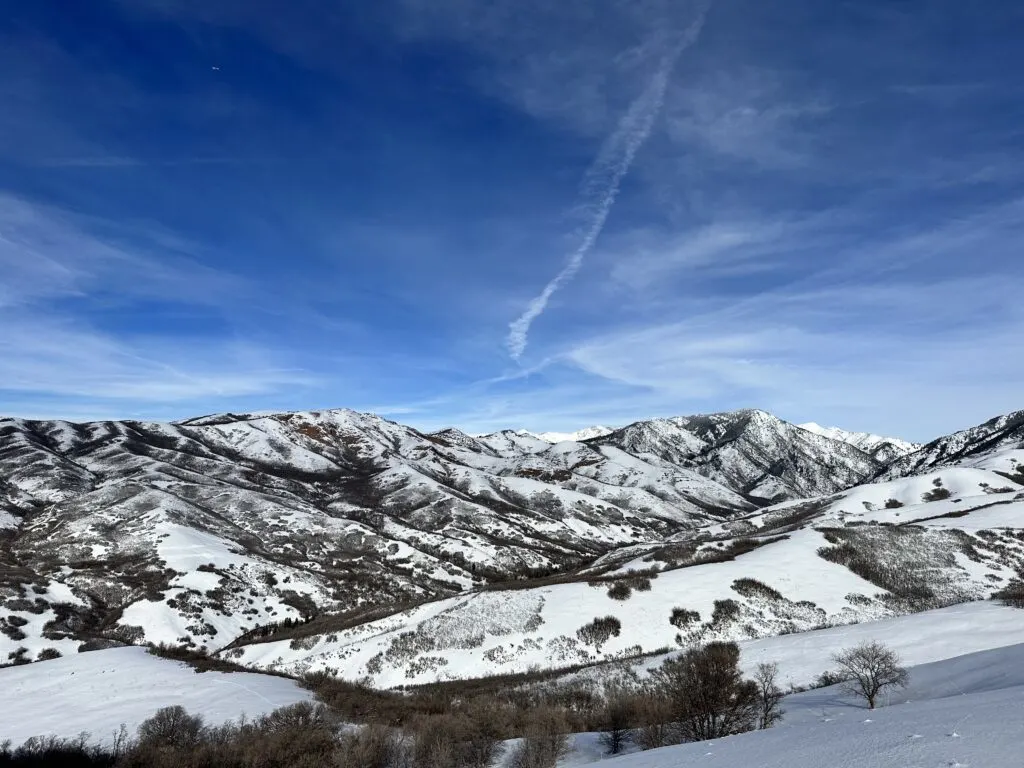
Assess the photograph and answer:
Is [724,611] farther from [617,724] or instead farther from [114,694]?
[114,694]

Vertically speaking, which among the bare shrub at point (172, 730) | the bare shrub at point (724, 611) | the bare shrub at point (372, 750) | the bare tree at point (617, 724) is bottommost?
the bare tree at point (617, 724)

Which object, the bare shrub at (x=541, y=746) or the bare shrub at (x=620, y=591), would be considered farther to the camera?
the bare shrub at (x=620, y=591)

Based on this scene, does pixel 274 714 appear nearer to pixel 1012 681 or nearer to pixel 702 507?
pixel 1012 681

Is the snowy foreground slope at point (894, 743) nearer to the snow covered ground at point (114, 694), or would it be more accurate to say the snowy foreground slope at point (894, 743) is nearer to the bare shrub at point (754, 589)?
the snow covered ground at point (114, 694)

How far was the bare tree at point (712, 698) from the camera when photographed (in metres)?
18.8

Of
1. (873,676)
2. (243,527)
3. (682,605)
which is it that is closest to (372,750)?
(873,676)

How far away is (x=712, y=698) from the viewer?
20078 millimetres

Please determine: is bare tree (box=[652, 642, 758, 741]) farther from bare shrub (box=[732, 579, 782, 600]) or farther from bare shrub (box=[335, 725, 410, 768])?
bare shrub (box=[732, 579, 782, 600])

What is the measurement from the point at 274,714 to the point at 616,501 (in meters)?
148

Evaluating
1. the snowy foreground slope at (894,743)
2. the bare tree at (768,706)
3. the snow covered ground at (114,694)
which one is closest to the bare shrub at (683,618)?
the bare tree at (768,706)

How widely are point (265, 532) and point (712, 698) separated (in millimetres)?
93049

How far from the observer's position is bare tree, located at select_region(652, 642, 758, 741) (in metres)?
18.8

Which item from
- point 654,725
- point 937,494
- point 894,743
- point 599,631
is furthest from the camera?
point 937,494

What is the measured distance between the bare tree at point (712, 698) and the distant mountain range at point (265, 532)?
69.8ft
